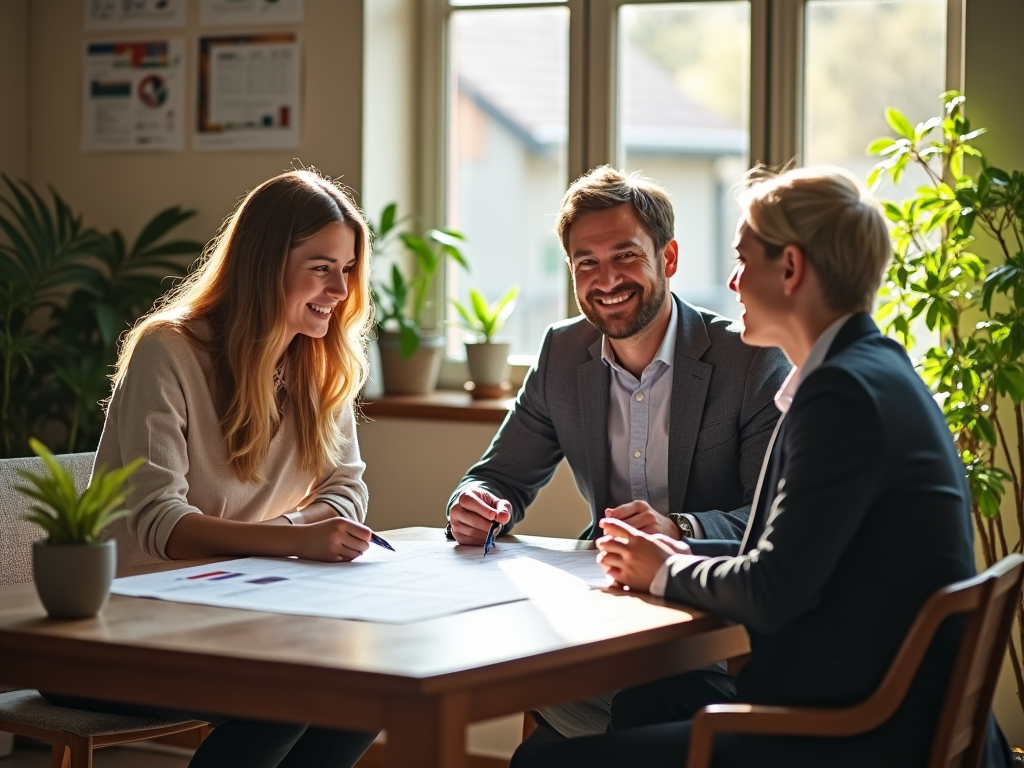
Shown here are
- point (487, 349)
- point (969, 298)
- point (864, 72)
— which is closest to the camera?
point (969, 298)

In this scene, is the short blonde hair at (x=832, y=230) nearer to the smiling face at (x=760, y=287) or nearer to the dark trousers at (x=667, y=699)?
the smiling face at (x=760, y=287)

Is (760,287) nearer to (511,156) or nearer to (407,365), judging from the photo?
(407,365)

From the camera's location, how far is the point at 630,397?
260 centimetres

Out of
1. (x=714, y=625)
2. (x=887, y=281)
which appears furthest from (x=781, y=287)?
(x=887, y=281)

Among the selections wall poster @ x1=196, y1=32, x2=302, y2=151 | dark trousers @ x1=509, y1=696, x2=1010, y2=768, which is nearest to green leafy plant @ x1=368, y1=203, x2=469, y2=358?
wall poster @ x1=196, y1=32, x2=302, y2=151

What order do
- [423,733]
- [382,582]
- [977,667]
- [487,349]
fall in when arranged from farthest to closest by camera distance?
[487,349]
[382,582]
[977,667]
[423,733]

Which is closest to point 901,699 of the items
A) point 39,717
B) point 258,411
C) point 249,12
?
point 258,411

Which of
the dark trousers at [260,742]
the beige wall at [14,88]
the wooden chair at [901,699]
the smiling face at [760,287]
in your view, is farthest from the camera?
the beige wall at [14,88]

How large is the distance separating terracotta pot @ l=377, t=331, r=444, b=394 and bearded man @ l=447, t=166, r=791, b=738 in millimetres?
1087

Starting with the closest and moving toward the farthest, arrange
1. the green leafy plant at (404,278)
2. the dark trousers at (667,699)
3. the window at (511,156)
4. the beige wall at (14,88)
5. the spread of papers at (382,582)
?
the spread of papers at (382,582) < the dark trousers at (667,699) < the green leafy plant at (404,278) < the window at (511,156) < the beige wall at (14,88)

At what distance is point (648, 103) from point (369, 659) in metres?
2.71

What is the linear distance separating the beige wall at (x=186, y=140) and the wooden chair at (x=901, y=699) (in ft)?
8.20

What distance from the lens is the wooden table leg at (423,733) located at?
1362 mm

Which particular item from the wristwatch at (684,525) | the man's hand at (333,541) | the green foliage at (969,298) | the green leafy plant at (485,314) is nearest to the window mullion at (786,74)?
the green foliage at (969,298)
